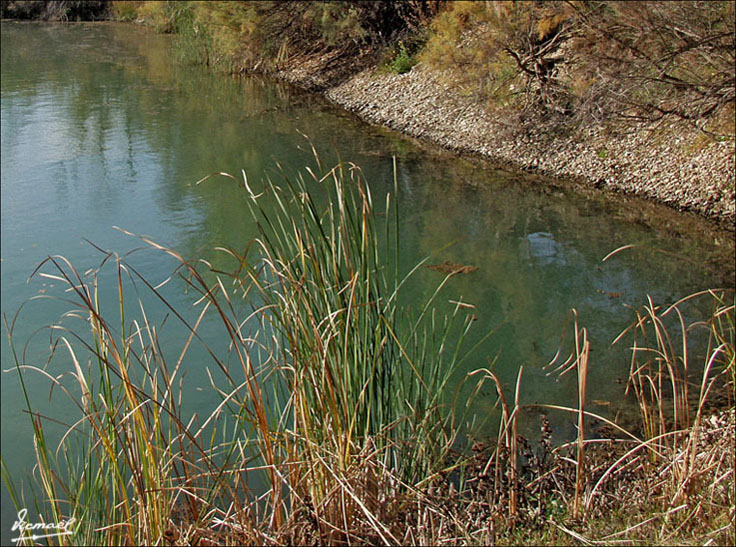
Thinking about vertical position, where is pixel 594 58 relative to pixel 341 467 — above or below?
above

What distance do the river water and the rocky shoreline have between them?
0.72ft

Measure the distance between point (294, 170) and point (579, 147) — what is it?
2794 mm

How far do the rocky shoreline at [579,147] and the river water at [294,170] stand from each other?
22cm

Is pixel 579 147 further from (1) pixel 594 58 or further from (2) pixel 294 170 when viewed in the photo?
(2) pixel 294 170

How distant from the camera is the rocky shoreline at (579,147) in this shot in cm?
661

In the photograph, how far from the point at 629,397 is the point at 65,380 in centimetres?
277

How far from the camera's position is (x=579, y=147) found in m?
7.89

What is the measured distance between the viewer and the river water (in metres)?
4.52

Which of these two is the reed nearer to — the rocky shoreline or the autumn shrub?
the autumn shrub

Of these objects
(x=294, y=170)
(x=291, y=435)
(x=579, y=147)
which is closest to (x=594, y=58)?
(x=579, y=147)

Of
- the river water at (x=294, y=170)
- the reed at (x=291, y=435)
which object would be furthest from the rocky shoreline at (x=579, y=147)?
the reed at (x=291, y=435)

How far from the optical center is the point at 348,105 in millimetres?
11406

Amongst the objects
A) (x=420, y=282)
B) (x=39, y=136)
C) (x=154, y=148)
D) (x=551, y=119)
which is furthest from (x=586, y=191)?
(x=39, y=136)

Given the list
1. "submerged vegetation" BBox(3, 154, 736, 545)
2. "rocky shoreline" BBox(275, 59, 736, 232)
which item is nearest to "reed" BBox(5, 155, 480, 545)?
"submerged vegetation" BBox(3, 154, 736, 545)
